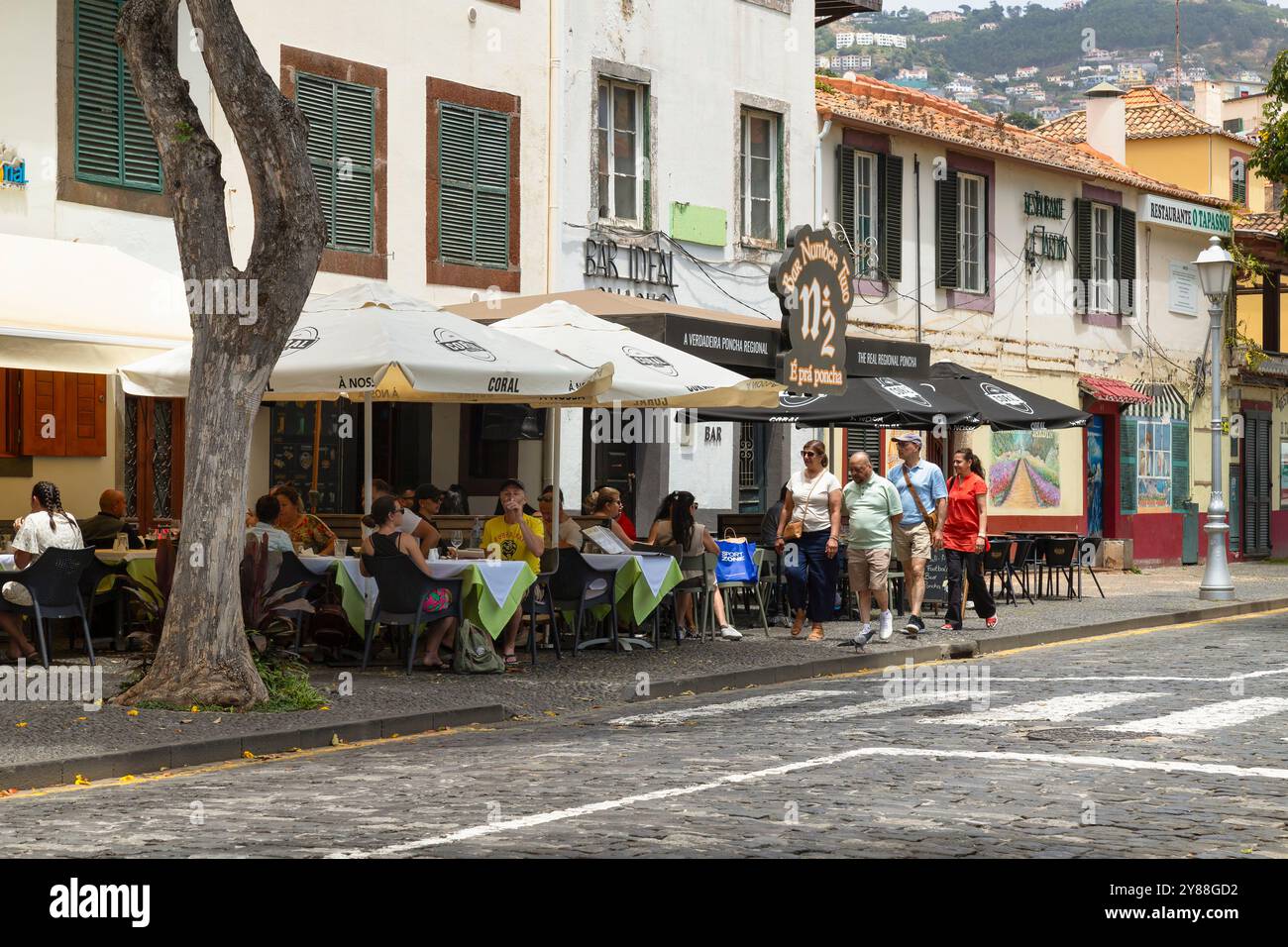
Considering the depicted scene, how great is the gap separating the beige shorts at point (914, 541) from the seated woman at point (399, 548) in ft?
16.8

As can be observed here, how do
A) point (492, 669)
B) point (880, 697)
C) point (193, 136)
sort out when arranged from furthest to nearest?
1. point (492, 669)
2. point (880, 697)
3. point (193, 136)

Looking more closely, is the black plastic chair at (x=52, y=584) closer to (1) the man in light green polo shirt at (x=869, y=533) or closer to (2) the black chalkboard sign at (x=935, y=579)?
(1) the man in light green polo shirt at (x=869, y=533)

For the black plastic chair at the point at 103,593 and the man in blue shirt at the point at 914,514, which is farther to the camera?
the man in blue shirt at the point at 914,514

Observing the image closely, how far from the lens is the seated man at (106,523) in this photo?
14.8 metres

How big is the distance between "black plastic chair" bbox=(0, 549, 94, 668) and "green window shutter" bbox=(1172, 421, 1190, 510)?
25567 mm

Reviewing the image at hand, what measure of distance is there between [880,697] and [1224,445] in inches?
1020

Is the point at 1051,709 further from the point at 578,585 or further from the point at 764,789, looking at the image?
the point at 578,585

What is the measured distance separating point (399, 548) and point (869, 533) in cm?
486

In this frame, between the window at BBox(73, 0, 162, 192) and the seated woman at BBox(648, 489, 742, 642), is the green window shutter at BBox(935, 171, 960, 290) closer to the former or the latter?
the seated woman at BBox(648, 489, 742, 642)

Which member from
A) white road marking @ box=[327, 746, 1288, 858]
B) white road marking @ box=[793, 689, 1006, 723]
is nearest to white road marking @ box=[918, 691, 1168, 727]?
white road marking @ box=[793, 689, 1006, 723]

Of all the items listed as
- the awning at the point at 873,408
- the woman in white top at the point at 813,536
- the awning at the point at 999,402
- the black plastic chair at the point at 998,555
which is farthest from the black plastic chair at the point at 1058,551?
the woman in white top at the point at 813,536
